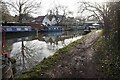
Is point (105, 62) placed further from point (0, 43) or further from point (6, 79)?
point (0, 43)

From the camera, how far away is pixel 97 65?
7113 millimetres

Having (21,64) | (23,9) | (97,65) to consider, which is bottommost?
(21,64)

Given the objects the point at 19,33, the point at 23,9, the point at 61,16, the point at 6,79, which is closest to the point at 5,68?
the point at 6,79

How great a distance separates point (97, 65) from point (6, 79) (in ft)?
9.60

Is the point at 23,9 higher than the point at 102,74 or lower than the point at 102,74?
higher

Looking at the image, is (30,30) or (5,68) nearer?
(5,68)

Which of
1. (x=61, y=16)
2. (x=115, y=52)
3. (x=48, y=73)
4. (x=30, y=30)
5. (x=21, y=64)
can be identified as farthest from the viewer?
(x=61, y=16)

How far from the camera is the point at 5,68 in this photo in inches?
235

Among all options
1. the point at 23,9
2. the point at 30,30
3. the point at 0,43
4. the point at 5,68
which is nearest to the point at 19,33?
the point at 30,30

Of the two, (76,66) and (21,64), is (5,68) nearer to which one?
(76,66)

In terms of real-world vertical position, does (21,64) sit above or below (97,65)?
below

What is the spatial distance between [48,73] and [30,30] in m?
28.9

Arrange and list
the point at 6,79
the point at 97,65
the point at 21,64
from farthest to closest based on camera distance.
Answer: the point at 21,64
the point at 97,65
the point at 6,79

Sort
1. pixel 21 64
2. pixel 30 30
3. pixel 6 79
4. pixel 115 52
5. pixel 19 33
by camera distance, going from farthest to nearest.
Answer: pixel 30 30 → pixel 19 33 → pixel 21 64 → pixel 115 52 → pixel 6 79
